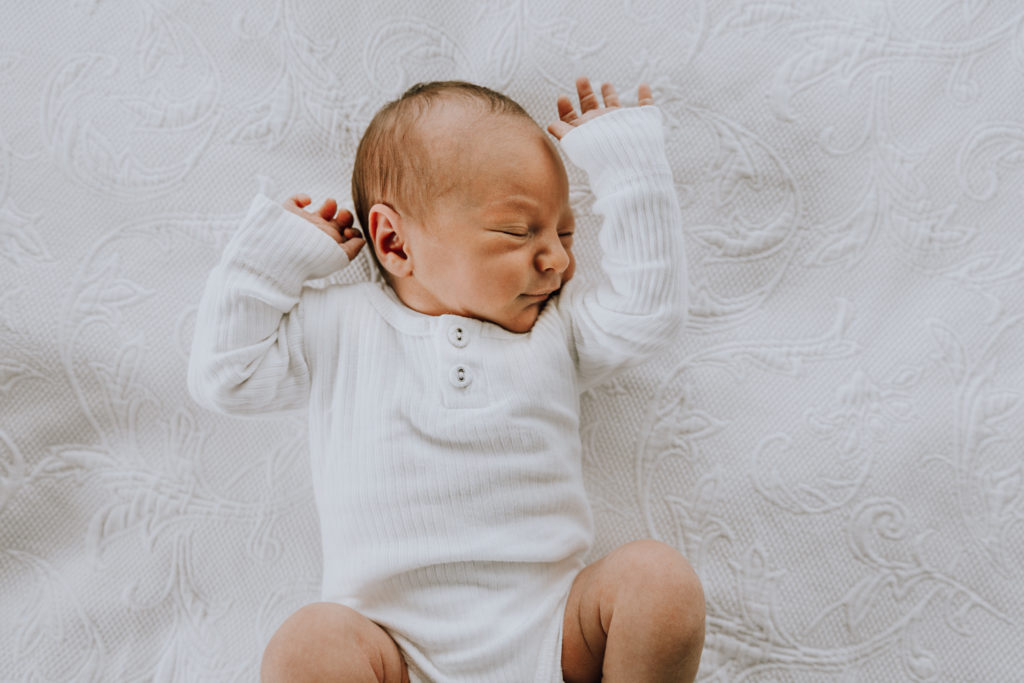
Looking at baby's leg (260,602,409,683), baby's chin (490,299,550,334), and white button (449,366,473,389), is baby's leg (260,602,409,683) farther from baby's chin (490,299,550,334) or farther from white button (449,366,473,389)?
baby's chin (490,299,550,334)

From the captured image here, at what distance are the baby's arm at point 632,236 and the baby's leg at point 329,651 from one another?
52cm

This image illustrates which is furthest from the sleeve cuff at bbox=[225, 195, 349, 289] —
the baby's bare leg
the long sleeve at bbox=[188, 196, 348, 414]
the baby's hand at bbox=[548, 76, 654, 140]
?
the baby's bare leg

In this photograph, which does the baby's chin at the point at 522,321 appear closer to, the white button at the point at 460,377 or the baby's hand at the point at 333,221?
the white button at the point at 460,377

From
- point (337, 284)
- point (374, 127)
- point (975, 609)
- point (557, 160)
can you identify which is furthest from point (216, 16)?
point (975, 609)

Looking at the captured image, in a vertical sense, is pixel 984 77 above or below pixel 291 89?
above

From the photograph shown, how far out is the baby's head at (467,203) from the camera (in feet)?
3.67

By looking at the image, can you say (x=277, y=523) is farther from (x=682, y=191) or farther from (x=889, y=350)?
(x=889, y=350)

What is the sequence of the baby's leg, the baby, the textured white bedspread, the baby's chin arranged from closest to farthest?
the baby's leg
the baby
the baby's chin
the textured white bedspread

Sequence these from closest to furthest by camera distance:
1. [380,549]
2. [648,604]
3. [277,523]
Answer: [648,604] → [380,549] → [277,523]

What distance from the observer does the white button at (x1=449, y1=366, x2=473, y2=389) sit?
112 cm

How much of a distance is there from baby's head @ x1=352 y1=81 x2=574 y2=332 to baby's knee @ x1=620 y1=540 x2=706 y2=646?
1.30 feet

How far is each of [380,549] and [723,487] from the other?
0.59m

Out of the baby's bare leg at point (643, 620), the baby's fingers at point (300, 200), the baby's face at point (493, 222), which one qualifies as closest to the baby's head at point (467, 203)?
the baby's face at point (493, 222)

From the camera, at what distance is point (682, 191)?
1368mm
